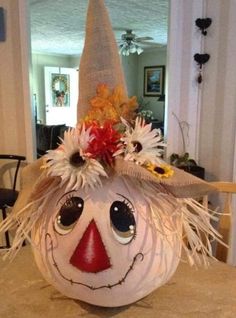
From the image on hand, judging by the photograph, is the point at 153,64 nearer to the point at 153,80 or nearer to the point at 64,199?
the point at 153,80

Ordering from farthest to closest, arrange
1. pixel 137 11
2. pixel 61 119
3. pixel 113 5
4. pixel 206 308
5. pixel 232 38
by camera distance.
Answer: pixel 61 119
pixel 137 11
pixel 113 5
pixel 232 38
pixel 206 308

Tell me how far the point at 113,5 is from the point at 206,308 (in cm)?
293

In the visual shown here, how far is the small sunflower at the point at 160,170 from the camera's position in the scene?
2.31 feet

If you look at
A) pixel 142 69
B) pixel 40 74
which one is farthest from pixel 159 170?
pixel 40 74

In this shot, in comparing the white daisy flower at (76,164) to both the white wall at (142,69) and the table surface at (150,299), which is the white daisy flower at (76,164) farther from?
the white wall at (142,69)

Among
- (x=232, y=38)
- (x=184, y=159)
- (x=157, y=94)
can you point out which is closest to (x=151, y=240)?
(x=184, y=159)

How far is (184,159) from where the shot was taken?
217 cm

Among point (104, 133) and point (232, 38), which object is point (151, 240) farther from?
point (232, 38)

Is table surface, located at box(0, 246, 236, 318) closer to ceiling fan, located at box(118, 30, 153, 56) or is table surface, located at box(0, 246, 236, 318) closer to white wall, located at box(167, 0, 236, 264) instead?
white wall, located at box(167, 0, 236, 264)

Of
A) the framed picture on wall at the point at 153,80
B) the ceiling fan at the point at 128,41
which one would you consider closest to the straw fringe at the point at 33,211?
the ceiling fan at the point at 128,41

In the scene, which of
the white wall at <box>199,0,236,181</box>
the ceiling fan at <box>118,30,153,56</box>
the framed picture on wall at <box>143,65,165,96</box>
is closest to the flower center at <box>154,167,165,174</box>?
the white wall at <box>199,0,236,181</box>

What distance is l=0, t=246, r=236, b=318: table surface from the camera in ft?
2.57

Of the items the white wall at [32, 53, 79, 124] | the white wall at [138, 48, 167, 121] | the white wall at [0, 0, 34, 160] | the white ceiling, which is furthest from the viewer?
the white wall at [32, 53, 79, 124]

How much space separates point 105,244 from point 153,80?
222 inches
